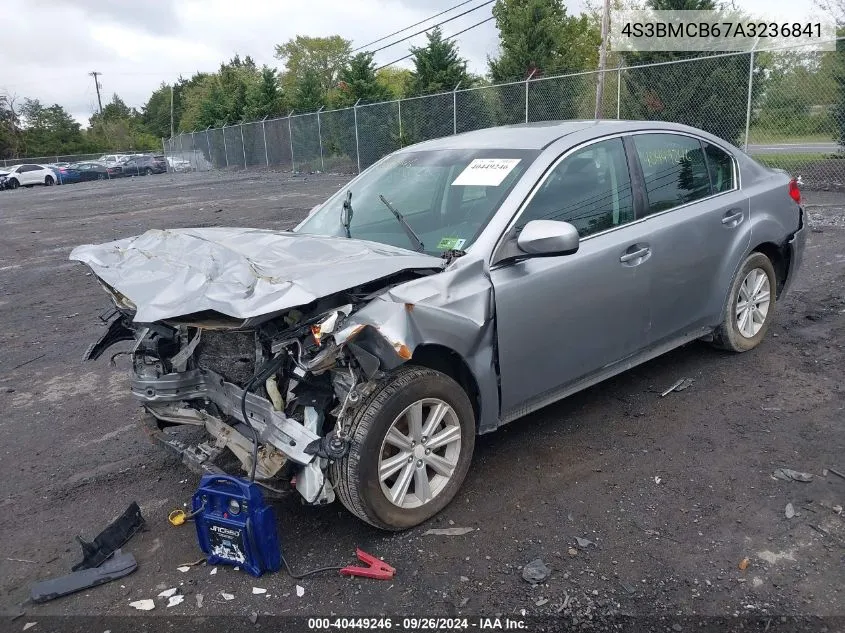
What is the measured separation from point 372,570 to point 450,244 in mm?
1602

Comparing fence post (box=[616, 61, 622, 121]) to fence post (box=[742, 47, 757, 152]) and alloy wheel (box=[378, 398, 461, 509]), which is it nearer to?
fence post (box=[742, 47, 757, 152])

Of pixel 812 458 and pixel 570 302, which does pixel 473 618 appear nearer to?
pixel 570 302

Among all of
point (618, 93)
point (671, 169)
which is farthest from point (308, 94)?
point (671, 169)

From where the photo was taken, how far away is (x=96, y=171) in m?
46.7

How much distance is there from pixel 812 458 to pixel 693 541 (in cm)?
112

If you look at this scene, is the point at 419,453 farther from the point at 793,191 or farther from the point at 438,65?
the point at 438,65

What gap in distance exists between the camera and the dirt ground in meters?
2.80

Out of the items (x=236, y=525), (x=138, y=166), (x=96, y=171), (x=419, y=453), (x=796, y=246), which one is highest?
(x=138, y=166)

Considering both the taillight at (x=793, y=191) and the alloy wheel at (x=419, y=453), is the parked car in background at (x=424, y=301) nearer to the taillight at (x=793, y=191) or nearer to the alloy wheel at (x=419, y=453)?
the alloy wheel at (x=419, y=453)

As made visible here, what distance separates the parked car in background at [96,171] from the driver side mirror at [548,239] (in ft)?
160

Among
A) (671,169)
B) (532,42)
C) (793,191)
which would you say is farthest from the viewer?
(532,42)

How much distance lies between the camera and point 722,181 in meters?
4.86

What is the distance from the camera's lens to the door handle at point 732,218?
4.68 meters

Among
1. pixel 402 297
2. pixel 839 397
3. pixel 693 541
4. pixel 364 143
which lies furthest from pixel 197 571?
pixel 364 143
